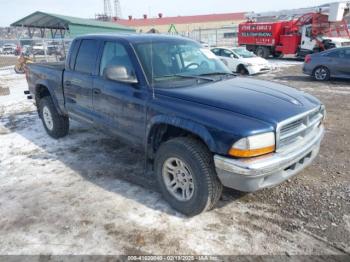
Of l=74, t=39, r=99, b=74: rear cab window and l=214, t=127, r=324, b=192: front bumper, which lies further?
l=74, t=39, r=99, b=74: rear cab window

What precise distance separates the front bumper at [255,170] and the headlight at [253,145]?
6 cm

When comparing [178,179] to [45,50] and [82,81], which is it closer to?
[82,81]

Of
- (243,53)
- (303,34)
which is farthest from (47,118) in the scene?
(303,34)

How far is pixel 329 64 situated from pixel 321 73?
0.48m

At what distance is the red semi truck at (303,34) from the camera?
19312 millimetres

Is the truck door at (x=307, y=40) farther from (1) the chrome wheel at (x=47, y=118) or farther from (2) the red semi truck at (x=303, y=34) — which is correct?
(1) the chrome wheel at (x=47, y=118)

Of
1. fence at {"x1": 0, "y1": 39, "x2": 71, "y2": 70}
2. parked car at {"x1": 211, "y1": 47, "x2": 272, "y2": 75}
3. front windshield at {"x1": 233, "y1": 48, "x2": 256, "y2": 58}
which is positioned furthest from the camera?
fence at {"x1": 0, "y1": 39, "x2": 71, "y2": 70}

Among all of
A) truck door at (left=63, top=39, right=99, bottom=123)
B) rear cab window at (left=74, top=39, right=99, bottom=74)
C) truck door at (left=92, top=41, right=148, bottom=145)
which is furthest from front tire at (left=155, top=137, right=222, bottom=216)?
rear cab window at (left=74, top=39, right=99, bottom=74)

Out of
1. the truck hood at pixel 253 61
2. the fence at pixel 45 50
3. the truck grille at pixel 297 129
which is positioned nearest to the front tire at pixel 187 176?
the truck grille at pixel 297 129

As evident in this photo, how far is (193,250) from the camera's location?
9.36ft

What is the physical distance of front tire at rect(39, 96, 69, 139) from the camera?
5750 mm

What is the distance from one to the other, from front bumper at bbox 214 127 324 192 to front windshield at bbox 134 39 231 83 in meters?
1.36

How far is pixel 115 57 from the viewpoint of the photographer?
406 cm

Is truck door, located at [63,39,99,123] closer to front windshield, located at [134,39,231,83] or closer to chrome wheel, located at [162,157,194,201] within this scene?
front windshield, located at [134,39,231,83]
